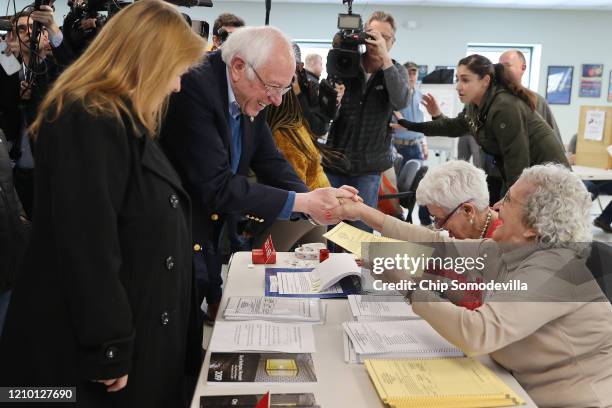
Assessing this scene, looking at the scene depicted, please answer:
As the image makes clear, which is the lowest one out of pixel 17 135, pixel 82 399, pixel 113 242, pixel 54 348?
pixel 82 399

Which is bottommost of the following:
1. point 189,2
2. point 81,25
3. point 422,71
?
point 81,25

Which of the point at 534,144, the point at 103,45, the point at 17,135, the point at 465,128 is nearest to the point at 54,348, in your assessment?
the point at 103,45

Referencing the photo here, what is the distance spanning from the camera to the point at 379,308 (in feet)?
5.67

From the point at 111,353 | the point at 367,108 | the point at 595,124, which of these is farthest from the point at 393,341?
the point at 595,124

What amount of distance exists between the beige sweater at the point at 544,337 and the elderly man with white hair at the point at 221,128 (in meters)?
0.76

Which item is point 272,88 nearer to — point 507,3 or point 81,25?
point 81,25

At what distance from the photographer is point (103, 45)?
1.22 metres

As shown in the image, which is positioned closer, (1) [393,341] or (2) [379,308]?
(1) [393,341]

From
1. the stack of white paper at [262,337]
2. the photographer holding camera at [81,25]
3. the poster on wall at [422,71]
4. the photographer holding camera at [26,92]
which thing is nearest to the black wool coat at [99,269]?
the stack of white paper at [262,337]

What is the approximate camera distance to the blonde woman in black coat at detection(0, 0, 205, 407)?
114 cm

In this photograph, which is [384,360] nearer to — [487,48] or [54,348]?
[54,348]

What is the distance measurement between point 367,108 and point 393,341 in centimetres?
212

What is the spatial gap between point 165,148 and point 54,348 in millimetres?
834

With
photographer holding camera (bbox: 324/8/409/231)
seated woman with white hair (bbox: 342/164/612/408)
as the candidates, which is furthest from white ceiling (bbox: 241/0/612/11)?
seated woman with white hair (bbox: 342/164/612/408)
